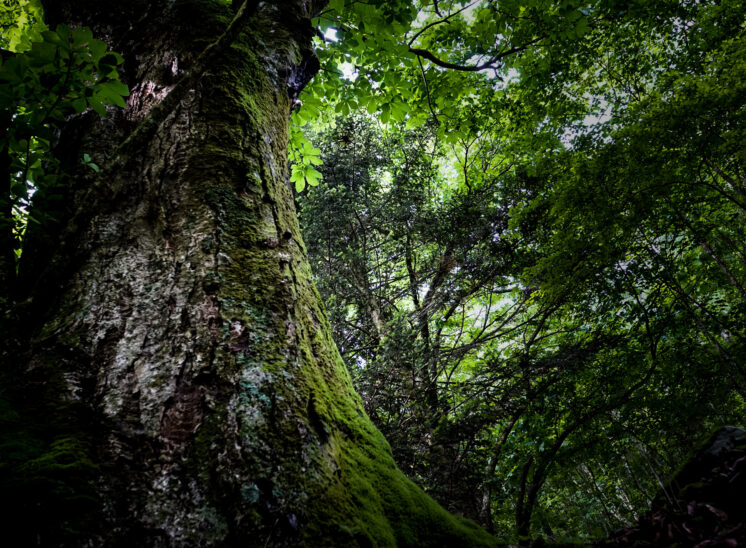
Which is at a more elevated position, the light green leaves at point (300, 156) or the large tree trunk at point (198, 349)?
the light green leaves at point (300, 156)

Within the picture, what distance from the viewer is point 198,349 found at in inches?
39.8

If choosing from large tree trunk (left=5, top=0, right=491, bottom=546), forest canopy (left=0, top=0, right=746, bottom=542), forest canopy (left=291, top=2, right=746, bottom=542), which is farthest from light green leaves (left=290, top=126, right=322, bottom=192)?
large tree trunk (left=5, top=0, right=491, bottom=546)

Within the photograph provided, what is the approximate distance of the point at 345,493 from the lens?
0.96 meters

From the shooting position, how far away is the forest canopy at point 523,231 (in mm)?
4105

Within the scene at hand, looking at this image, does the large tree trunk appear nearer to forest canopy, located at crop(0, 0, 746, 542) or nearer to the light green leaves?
forest canopy, located at crop(0, 0, 746, 542)

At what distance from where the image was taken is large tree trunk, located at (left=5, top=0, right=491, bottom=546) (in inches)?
30.5

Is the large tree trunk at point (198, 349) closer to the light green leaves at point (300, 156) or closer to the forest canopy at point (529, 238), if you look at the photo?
the light green leaves at point (300, 156)

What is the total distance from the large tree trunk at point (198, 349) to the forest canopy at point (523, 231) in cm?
100

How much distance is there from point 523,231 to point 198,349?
594cm

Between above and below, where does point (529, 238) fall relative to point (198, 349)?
above

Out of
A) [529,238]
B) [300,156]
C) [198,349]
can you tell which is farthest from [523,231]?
[198,349]

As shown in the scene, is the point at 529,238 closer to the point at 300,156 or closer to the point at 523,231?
the point at 523,231

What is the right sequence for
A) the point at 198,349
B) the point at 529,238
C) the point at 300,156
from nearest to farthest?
the point at 198,349
the point at 300,156
the point at 529,238

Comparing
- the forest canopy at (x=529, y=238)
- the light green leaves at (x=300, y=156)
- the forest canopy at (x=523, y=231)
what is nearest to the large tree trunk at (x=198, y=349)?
the forest canopy at (x=523, y=231)
